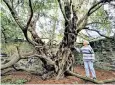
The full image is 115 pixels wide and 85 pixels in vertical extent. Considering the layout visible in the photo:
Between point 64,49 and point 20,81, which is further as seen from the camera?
point 64,49

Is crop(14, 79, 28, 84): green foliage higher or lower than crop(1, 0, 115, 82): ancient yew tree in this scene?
lower

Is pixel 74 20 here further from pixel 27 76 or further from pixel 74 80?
pixel 27 76

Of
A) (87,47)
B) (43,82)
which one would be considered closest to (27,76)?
(43,82)

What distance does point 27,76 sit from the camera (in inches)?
475

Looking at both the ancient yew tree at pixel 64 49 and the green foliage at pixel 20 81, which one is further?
the ancient yew tree at pixel 64 49

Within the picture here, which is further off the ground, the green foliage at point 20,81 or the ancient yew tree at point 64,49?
the ancient yew tree at point 64,49

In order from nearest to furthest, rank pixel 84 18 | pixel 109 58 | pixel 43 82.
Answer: pixel 43 82
pixel 84 18
pixel 109 58

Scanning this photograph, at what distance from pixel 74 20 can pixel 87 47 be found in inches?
53.7

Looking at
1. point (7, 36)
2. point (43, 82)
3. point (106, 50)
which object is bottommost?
point (43, 82)

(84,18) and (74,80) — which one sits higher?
(84,18)

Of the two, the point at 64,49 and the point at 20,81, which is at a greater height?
the point at 64,49

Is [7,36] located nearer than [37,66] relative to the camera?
No

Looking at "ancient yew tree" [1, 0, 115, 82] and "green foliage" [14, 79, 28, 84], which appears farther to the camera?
"ancient yew tree" [1, 0, 115, 82]

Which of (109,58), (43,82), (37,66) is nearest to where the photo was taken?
(43,82)
